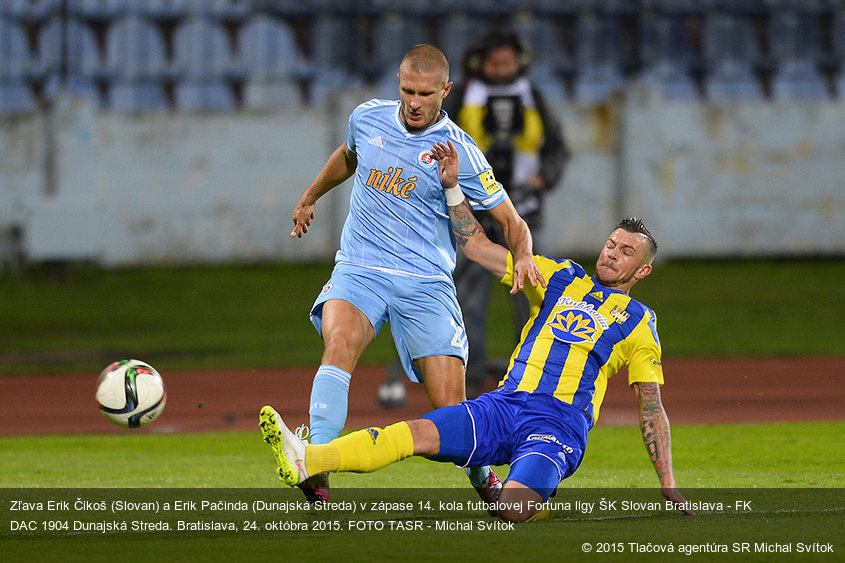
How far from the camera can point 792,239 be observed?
886 inches

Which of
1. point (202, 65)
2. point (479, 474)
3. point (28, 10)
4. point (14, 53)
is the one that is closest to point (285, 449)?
point (479, 474)

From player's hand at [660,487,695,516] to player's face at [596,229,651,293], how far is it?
0.95 m

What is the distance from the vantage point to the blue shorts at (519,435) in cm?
520

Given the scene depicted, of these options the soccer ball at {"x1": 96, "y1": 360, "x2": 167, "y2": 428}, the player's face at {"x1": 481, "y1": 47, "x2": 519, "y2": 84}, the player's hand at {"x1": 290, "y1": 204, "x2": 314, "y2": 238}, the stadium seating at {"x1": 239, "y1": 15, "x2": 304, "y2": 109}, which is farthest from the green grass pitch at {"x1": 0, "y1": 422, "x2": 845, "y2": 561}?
the stadium seating at {"x1": 239, "y1": 15, "x2": 304, "y2": 109}

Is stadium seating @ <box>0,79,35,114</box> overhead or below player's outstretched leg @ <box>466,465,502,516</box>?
overhead

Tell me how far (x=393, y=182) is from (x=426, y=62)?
1.91 ft

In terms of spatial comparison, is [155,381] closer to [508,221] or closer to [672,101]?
[508,221]

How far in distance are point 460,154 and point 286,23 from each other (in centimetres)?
1899

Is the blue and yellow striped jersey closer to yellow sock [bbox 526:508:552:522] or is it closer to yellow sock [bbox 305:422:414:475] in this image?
yellow sock [bbox 526:508:552:522]

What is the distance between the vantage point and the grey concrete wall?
2178 centimetres

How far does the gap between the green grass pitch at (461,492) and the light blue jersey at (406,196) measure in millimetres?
1123

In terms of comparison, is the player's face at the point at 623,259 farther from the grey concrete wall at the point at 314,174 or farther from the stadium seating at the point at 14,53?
the stadium seating at the point at 14,53

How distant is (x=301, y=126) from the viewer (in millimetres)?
22344

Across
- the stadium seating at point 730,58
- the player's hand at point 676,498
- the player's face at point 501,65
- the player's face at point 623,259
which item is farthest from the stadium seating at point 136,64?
the player's hand at point 676,498
